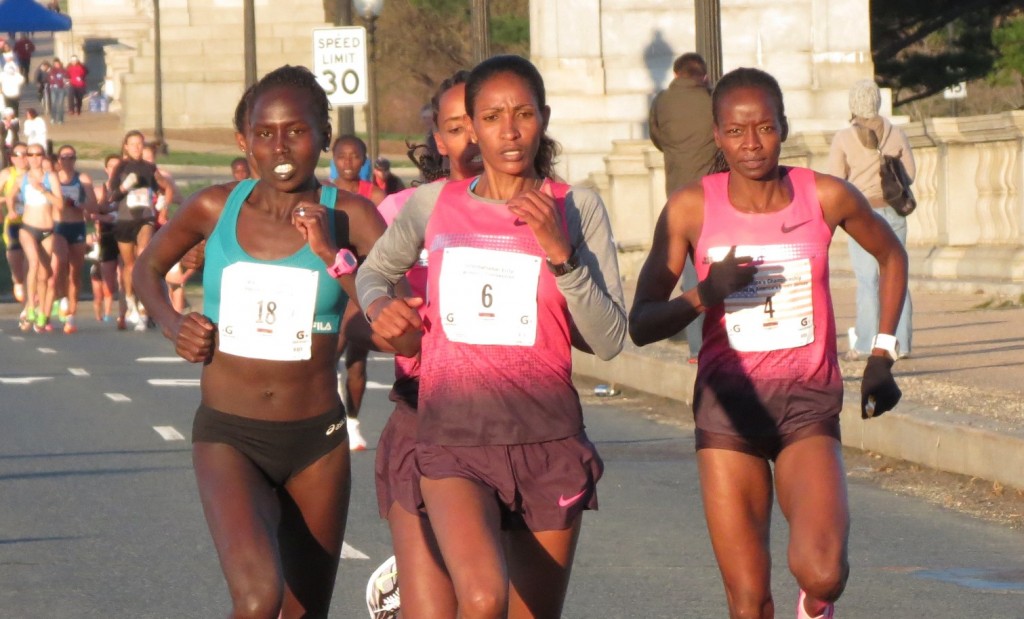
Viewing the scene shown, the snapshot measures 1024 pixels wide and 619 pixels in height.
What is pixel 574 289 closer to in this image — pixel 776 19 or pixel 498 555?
pixel 498 555

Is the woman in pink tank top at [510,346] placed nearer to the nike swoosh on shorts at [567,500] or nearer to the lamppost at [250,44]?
the nike swoosh on shorts at [567,500]

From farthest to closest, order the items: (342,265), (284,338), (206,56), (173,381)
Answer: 1. (206,56)
2. (173,381)
3. (284,338)
4. (342,265)

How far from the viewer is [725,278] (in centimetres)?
546

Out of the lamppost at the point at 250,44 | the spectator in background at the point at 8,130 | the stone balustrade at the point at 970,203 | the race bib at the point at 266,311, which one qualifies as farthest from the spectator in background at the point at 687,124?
the spectator in background at the point at 8,130

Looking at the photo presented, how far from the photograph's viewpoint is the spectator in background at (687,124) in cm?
1476

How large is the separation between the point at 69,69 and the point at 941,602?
55.7m

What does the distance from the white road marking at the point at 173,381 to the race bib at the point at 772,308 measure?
10680 mm

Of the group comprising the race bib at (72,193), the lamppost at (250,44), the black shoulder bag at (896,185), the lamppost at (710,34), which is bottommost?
the black shoulder bag at (896,185)

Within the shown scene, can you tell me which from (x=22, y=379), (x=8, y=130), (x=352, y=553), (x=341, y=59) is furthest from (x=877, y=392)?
(x=8, y=130)

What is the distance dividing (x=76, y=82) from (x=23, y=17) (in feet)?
60.0

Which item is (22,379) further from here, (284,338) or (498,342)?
(498,342)

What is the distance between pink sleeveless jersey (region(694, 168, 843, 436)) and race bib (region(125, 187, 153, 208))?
15.8m

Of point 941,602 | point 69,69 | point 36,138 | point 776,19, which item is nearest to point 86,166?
point 36,138

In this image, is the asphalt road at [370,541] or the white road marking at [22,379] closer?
the asphalt road at [370,541]
